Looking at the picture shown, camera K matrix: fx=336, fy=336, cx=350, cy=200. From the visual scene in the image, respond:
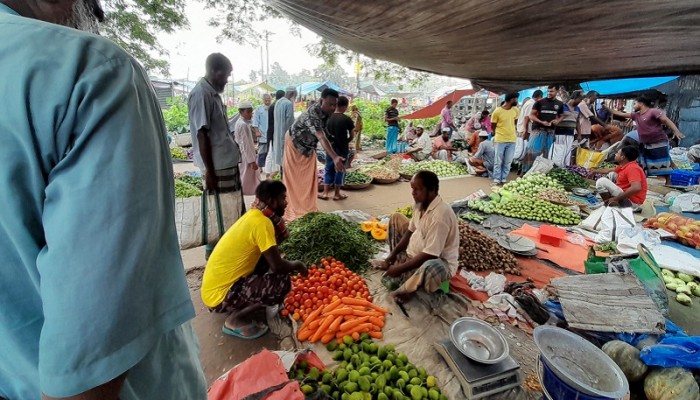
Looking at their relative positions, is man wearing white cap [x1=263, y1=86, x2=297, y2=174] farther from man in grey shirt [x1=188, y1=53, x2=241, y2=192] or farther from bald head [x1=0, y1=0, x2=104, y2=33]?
bald head [x1=0, y1=0, x2=104, y2=33]

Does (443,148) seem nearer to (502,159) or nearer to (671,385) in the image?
(502,159)

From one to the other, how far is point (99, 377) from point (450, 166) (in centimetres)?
1005

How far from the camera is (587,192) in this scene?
7.33 m

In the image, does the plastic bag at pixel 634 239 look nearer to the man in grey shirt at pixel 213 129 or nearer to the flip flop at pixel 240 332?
the flip flop at pixel 240 332

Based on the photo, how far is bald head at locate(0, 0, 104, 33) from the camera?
0.62 m

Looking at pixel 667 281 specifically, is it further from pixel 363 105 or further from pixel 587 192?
pixel 363 105

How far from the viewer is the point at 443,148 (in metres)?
11.4

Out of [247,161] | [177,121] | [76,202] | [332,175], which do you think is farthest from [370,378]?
[177,121]

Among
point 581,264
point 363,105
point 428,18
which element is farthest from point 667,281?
point 363,105

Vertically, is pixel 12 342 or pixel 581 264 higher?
pixel 12 342

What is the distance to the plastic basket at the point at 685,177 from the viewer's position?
7.98 m

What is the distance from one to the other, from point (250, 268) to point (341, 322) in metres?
0.94

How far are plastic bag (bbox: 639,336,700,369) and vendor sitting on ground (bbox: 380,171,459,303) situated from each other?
4.97 ft

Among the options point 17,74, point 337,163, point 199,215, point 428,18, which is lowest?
point 199,215
